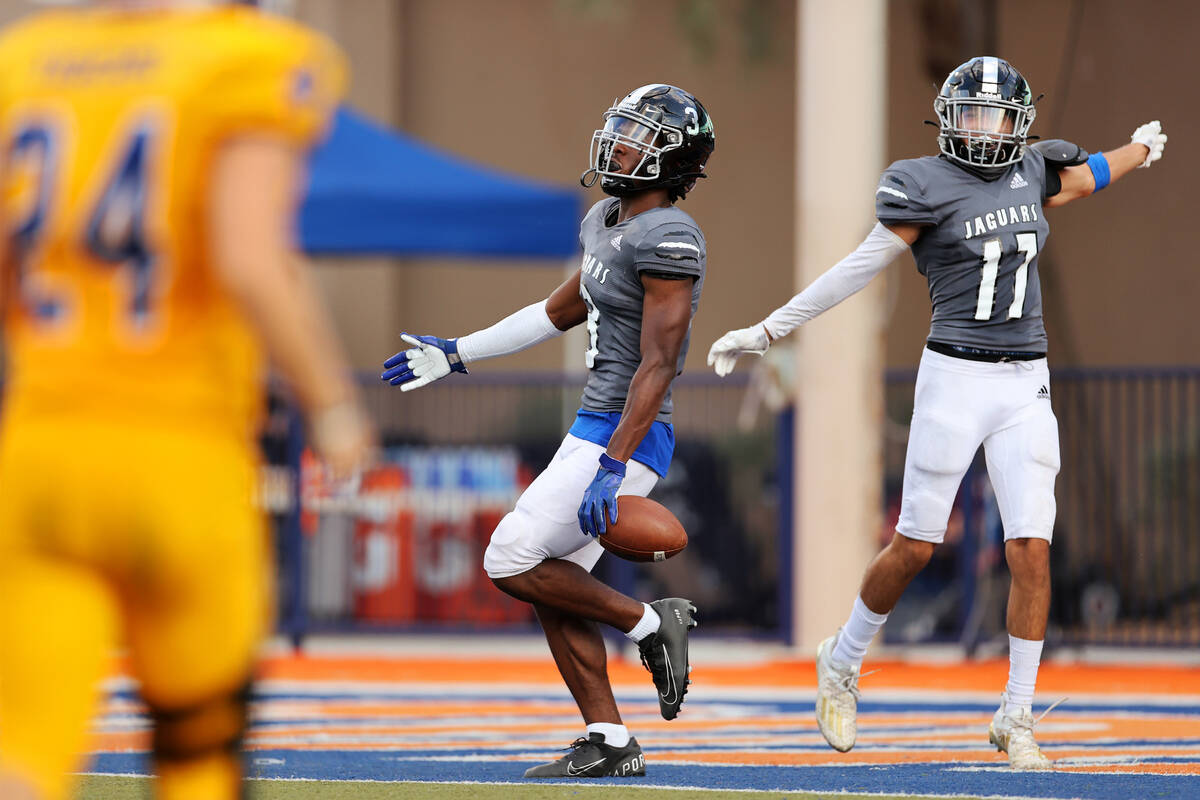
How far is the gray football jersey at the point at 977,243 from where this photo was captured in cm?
562

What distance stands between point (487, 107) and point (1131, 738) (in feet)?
29.5

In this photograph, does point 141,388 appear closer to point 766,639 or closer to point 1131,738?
point 1131,738

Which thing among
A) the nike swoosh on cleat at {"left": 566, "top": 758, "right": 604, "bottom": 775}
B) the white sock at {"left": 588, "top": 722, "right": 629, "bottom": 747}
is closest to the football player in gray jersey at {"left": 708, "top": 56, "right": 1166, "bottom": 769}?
the white sock at {"left": 588, "top": 722, "right": 629, "bottom": 747}

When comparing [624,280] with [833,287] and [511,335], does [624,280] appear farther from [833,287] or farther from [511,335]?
[833,287]

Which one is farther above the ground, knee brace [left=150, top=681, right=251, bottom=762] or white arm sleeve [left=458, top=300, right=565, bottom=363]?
white arm sleeve [left=458, top=300, right=565, bottom=363]

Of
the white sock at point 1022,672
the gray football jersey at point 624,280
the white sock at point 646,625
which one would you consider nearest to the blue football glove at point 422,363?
the gray football jersey at point 624,280

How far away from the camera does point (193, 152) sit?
8.65 feet

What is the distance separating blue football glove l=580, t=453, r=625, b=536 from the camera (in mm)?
5117

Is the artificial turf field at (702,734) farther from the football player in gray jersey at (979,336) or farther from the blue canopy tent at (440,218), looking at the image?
the blue canopy tent at (440,218)

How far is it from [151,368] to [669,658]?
120 inches

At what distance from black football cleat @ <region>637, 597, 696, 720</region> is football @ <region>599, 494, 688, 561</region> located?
231 mm

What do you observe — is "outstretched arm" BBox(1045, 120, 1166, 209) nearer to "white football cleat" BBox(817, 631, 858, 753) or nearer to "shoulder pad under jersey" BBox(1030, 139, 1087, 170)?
"shoulder pad under jersey" BBox(1030, 139, 1087, 170)

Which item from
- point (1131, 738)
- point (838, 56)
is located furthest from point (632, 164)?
point (838, 56)

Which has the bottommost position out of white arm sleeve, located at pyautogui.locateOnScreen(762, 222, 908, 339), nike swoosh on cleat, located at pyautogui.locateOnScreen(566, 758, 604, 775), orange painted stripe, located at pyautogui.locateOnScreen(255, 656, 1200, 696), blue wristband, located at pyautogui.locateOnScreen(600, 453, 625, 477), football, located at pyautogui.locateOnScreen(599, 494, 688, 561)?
orange painted stripe, located at pyautogui.locateOnScreen(255, 656, 1200, 696)
